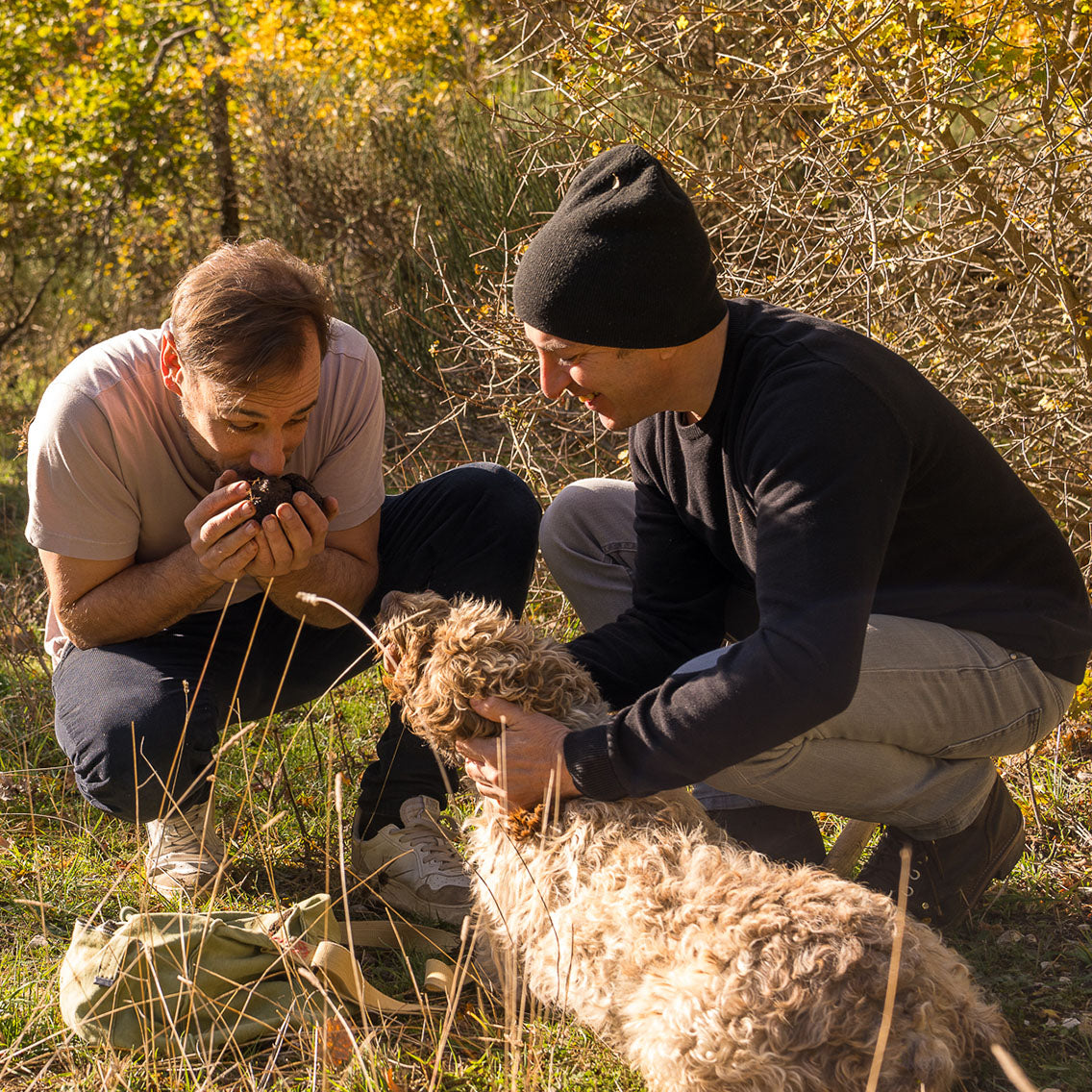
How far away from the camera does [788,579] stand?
2.37 metres

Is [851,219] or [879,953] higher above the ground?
[851,219]

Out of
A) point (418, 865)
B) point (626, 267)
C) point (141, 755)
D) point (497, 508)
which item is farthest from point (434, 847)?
point (626, 267)

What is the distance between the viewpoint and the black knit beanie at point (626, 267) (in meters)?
2.54

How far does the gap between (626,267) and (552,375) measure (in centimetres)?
37

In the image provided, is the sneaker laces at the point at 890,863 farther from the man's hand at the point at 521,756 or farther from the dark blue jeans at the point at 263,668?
the dark blue jeans at the point at 263,668

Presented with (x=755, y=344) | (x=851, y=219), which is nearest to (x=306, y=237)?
(x=851, y=219)

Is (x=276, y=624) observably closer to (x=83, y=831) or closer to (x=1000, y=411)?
(x=83, y=831)

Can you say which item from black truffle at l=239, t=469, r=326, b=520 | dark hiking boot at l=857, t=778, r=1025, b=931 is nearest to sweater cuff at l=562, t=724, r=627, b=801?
dark hiking boot at l=857, t=778, r=1025, b=931

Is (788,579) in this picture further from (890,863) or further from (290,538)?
(290,538)

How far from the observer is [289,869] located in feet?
11.6

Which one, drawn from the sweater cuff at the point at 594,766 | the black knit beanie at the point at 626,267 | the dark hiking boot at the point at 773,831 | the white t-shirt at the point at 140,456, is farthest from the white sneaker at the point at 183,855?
the black knit beanie at the point at 626,267

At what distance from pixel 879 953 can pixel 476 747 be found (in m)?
1.00

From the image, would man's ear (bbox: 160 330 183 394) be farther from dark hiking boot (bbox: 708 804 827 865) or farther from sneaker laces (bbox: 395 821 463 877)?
dark hiking boot (bbox: 708 804 827 865)

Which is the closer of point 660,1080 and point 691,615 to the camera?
point 660,1080
